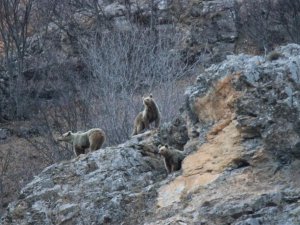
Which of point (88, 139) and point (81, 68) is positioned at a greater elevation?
point (81, 68)

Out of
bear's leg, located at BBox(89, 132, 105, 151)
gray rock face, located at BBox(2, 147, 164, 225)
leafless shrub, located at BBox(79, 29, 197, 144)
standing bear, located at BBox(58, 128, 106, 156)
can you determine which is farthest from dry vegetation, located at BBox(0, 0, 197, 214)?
gray rock face, located at BBox(2, 147, 164, 225)

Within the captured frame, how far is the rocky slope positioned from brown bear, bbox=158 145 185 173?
0.62 feet

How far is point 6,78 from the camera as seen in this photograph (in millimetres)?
37656

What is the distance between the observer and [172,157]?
1527 centimetres

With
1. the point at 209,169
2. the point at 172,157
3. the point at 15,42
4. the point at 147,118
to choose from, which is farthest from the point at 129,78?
the point at 209,169

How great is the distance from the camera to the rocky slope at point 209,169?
1334 cm

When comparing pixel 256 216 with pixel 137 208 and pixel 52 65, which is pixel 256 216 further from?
pixel 52 65

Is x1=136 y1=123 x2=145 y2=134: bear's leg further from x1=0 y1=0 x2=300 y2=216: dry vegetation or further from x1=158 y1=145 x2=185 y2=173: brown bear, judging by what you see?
x1=0 y1=0 x2=300 y2=216: dry vegetation

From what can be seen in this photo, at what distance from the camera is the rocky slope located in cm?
1334

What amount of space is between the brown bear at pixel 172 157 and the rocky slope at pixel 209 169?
190 millimetres

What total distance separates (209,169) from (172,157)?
1032 millimetres

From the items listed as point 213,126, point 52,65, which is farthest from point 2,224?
point 52,65

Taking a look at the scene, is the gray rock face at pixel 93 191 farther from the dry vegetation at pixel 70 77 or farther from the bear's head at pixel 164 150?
the dry vegetation at pixel 70 77

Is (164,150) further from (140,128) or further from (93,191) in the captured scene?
(140,128)
